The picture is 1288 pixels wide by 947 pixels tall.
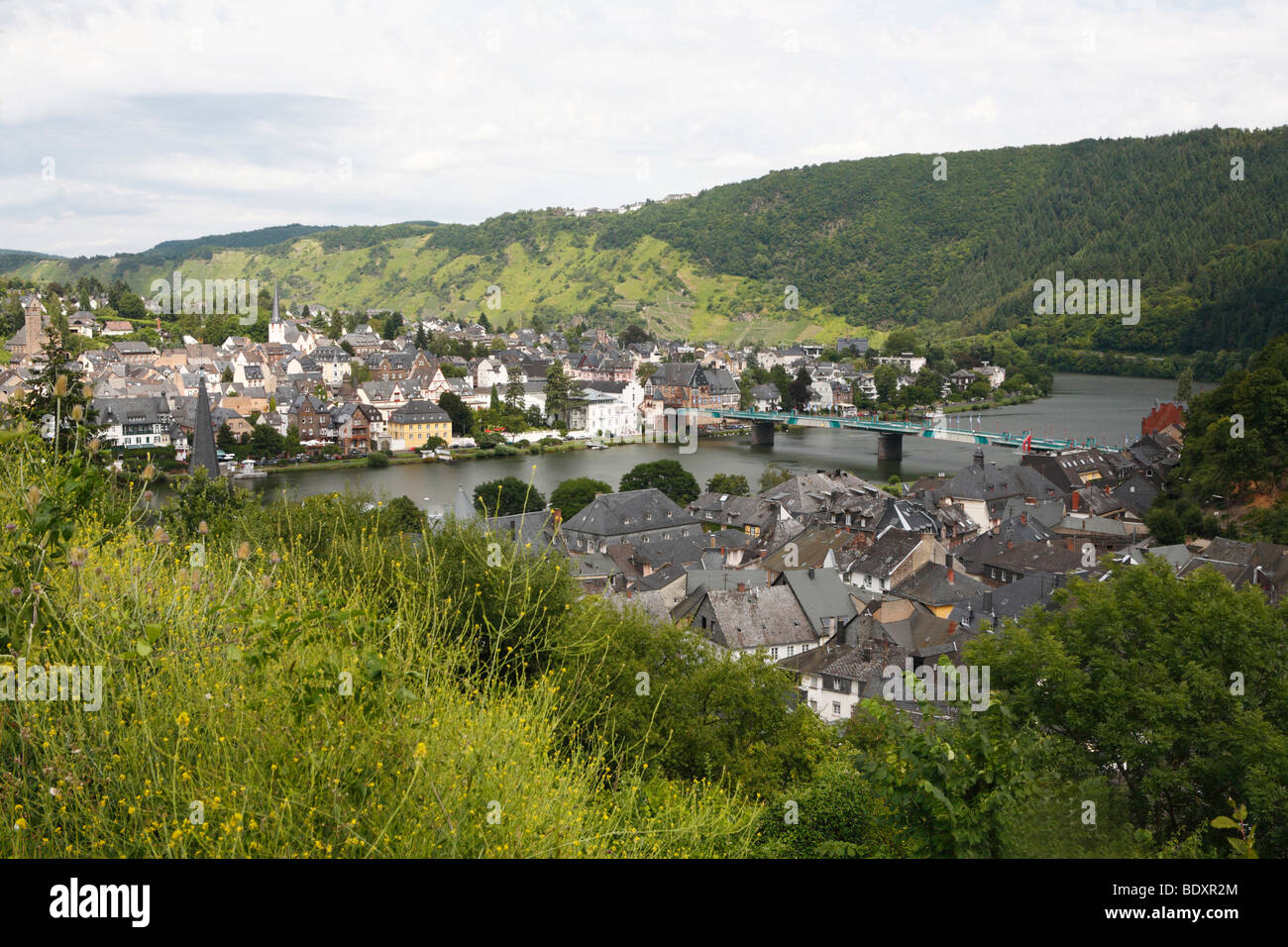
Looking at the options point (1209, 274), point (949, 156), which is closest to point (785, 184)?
point (949, 156)

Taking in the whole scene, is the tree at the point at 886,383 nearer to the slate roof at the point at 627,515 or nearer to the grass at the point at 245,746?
the slate roof at the point at 627,515

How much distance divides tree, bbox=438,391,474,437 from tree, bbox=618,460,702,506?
12287mm

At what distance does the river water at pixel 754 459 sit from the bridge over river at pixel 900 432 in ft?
1.41

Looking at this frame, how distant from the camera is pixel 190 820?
174cm

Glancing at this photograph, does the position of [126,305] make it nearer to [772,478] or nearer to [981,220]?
[772,478]

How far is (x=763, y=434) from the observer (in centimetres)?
3541

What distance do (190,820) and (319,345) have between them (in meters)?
45.1

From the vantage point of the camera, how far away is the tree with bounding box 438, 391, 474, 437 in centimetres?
3450

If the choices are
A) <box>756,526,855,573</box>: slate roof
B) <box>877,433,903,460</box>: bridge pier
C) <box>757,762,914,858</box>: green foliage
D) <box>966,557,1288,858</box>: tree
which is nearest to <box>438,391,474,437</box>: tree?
<box>877,433,903,460</box>: bridge pier

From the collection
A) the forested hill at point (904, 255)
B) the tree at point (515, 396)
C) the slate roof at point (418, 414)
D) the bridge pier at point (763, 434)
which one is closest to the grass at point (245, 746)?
the slate roof at point (418, 414)

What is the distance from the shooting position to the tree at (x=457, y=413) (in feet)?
113

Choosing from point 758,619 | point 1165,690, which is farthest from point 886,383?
point 1165,690

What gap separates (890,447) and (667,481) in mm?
10036
